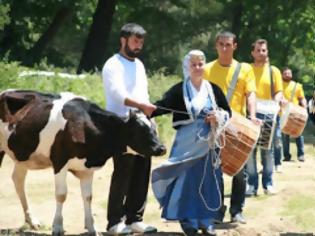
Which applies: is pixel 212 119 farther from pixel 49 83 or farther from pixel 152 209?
pixel 49 83

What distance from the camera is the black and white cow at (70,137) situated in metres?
8.94

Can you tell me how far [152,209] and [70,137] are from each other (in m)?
3.31

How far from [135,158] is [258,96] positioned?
11.5 ft

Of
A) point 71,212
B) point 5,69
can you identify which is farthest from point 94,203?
point 5,69

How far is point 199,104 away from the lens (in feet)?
30.2

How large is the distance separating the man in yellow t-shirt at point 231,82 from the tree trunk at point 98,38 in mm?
21268

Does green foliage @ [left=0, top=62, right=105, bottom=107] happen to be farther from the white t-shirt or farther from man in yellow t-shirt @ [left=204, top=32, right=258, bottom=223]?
the white t-shirt

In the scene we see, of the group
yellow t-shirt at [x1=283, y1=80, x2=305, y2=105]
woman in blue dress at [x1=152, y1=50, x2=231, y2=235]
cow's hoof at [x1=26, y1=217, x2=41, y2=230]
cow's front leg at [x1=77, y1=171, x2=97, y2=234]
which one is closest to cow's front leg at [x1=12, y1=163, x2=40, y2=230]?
cow's hoof at [x1=26, y1=217, x2=41, y2=230]

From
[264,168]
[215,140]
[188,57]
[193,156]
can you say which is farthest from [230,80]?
[264,168]

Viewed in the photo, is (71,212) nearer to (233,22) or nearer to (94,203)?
(94,203)

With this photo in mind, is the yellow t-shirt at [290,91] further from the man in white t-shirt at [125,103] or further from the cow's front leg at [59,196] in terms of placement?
the cow's front leg at [59,196]

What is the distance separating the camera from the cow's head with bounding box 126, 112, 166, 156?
8.86m

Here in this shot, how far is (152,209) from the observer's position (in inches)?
471

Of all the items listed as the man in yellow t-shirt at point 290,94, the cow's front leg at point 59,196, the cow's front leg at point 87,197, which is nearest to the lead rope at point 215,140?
the cow's front leg at point 87,197
